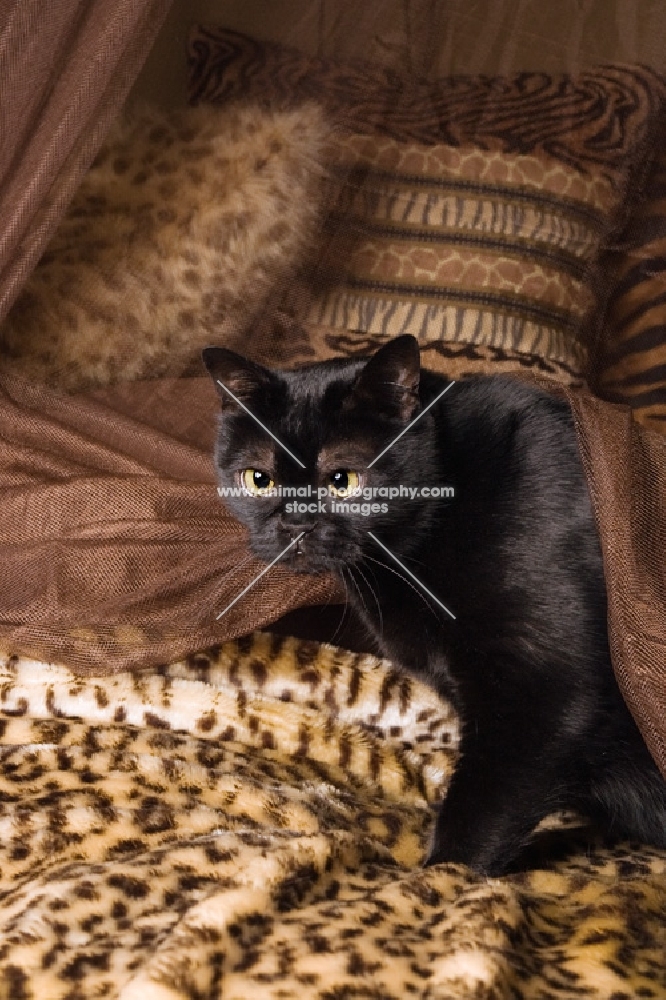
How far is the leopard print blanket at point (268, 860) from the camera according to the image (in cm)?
69

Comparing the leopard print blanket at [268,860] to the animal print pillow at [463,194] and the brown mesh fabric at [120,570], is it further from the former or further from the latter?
the animal print pillow at [463,194]

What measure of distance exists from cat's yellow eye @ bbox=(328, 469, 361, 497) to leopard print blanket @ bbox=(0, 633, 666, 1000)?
314 millimetres

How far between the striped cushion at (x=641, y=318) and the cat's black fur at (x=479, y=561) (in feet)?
1.09

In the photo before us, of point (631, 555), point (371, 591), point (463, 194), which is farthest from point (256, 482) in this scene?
point (463, 194)

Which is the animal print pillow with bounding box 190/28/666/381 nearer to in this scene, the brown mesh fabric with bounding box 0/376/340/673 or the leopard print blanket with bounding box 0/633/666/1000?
the brown mesh fabric with bounding box 0/376/340/673

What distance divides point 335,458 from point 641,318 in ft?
1.95

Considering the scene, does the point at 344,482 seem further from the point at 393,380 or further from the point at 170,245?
the point at 170,245

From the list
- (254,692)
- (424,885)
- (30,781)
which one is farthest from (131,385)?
(424,885)

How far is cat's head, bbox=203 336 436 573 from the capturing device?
3.28ft

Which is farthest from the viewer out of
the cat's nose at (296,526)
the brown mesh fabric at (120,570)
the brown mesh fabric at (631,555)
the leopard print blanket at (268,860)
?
the brown mesh fabric at (120,570)

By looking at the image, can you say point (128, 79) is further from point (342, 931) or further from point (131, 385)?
point (342, 931)

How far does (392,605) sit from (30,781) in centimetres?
44

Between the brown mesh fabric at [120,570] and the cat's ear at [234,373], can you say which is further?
the brown mesh fabric at [120,570]
